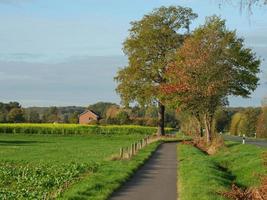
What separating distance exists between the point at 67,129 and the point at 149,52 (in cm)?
2923

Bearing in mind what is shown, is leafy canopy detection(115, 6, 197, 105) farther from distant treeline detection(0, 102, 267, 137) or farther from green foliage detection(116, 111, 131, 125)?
green foliage detection(116, 111, 131, 125)

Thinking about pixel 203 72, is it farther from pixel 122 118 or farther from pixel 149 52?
pixel 122 118

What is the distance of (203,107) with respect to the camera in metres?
48.0

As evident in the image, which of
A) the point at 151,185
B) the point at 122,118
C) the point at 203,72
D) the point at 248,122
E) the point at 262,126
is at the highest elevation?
the point at 203,72

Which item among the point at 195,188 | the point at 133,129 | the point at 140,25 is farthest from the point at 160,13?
the point at 195,188

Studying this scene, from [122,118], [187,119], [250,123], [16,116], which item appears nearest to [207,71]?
[187,119]

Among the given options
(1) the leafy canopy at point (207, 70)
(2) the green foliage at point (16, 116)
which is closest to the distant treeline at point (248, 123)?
(1) the leafy canopy at point (207, 70)

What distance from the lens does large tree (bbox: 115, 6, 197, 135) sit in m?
76.6

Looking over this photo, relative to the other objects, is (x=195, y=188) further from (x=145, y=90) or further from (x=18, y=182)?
(x=145, y=90)

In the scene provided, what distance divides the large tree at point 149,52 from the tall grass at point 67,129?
23.7m

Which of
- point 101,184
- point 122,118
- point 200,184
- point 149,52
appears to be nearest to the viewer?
point 200,184

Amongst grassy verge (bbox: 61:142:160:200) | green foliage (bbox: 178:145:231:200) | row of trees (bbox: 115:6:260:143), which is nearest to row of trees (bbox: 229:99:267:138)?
row of trees (bbox: 115:6:260:143)

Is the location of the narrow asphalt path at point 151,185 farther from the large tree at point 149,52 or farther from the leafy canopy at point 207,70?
the large tree at point 149,52

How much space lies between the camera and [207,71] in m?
47.2
